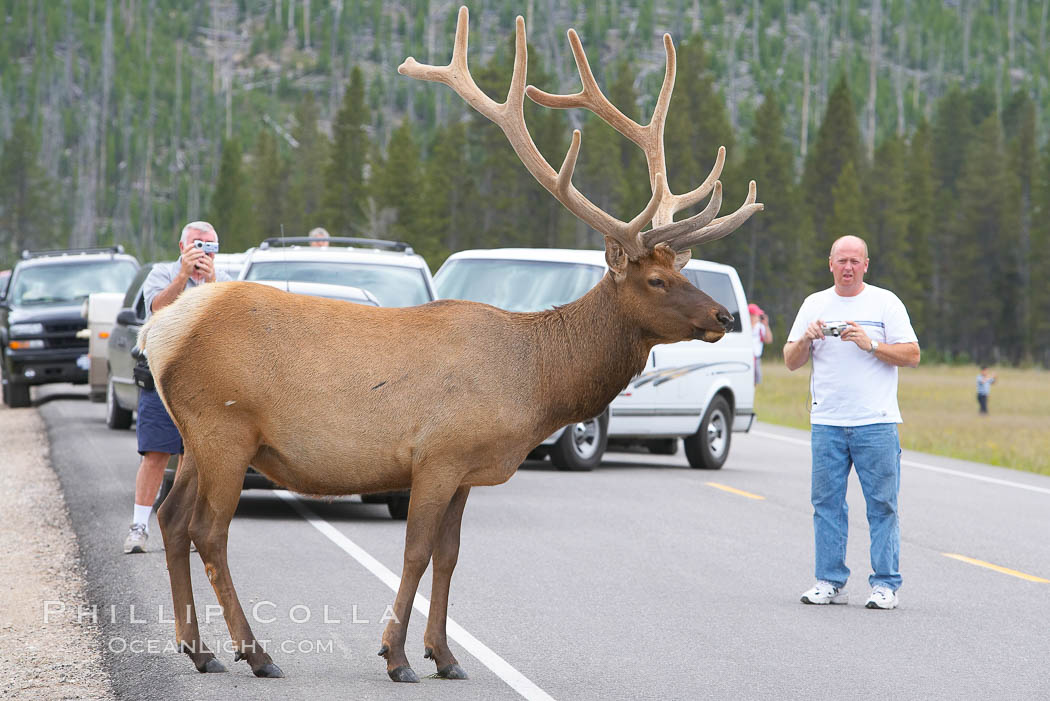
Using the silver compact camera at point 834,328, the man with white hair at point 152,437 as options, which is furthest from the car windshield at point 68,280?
the silver compact camera at point 834,328

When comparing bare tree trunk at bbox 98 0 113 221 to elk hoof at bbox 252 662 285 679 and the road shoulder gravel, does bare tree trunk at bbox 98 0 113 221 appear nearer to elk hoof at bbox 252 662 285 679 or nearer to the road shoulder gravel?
the road shoulder gravel

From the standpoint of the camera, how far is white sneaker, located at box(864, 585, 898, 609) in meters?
9.45

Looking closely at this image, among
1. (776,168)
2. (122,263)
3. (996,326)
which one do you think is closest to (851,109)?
(776,168)

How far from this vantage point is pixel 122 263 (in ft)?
86.6

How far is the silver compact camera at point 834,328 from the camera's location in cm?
952

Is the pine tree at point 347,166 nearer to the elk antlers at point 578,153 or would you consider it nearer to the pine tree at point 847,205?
the pine tree at point 847,205

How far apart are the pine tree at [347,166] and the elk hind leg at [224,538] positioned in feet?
299

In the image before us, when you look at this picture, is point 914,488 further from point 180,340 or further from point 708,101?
point 708,101

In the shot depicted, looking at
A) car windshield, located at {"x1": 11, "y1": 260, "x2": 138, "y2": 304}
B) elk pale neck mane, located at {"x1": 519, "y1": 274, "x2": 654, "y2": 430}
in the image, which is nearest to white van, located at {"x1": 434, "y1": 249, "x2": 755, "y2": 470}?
elk pale neck mane, located at {"x1": 519, "y1": 274, "x2": 654, "y2": 430}

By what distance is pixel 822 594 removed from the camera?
31.3 feet

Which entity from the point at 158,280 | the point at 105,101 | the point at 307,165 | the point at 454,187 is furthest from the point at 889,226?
the point at 105,101

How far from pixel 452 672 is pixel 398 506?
5664mm

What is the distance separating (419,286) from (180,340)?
25.7 ft

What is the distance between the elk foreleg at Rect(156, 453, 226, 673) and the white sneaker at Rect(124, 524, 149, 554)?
3.08 metres
